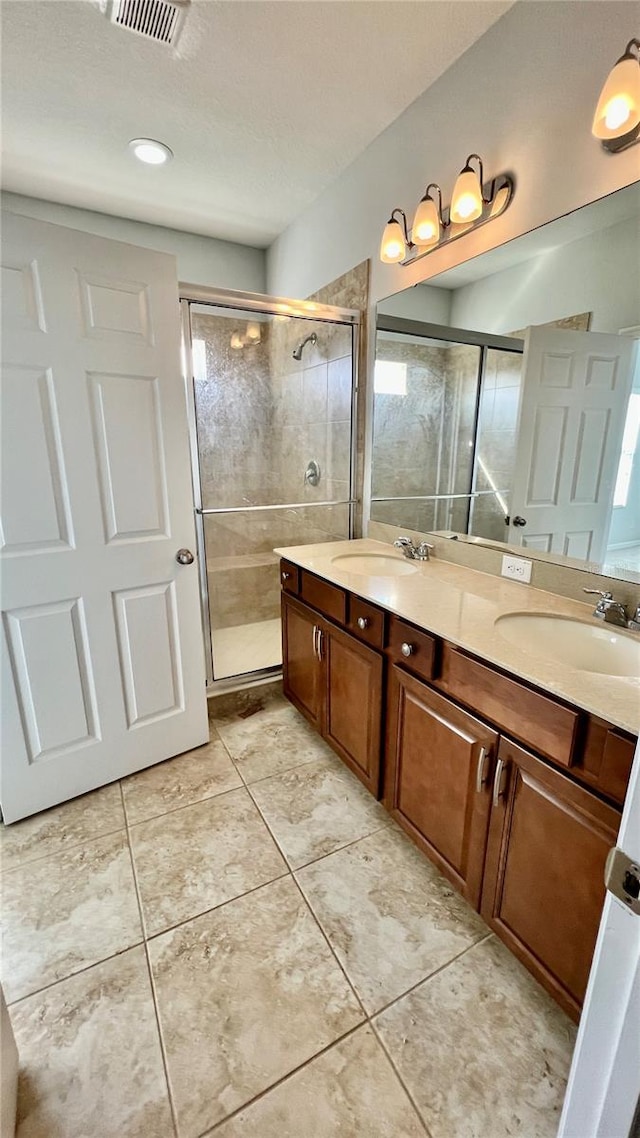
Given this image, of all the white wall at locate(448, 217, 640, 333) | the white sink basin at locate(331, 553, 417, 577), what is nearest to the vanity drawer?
the white sink basin at locate(331, 553, 417, 577)

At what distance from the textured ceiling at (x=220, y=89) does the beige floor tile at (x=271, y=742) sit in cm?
262

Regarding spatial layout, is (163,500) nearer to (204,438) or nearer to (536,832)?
(204,438)

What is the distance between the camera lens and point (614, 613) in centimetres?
126

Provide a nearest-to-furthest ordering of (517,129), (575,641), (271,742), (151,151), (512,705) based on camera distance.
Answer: (512,705), (575,641), (517,129), (151,151), (271,742)

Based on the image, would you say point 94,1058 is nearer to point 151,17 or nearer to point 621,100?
point 621,100

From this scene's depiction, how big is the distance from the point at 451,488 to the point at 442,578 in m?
0.46

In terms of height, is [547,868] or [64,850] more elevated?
[547,868]

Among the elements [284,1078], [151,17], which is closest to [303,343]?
[151,17]

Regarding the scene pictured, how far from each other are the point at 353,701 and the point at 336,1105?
3.26 ft

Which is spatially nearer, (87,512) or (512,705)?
(512,705)

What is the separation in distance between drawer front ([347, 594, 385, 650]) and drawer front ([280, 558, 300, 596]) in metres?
0.44

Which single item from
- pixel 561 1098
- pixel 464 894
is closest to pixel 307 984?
pixel 464 894

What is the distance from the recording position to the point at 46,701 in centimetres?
169

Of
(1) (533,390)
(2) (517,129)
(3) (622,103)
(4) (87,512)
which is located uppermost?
(2) (517,129)
